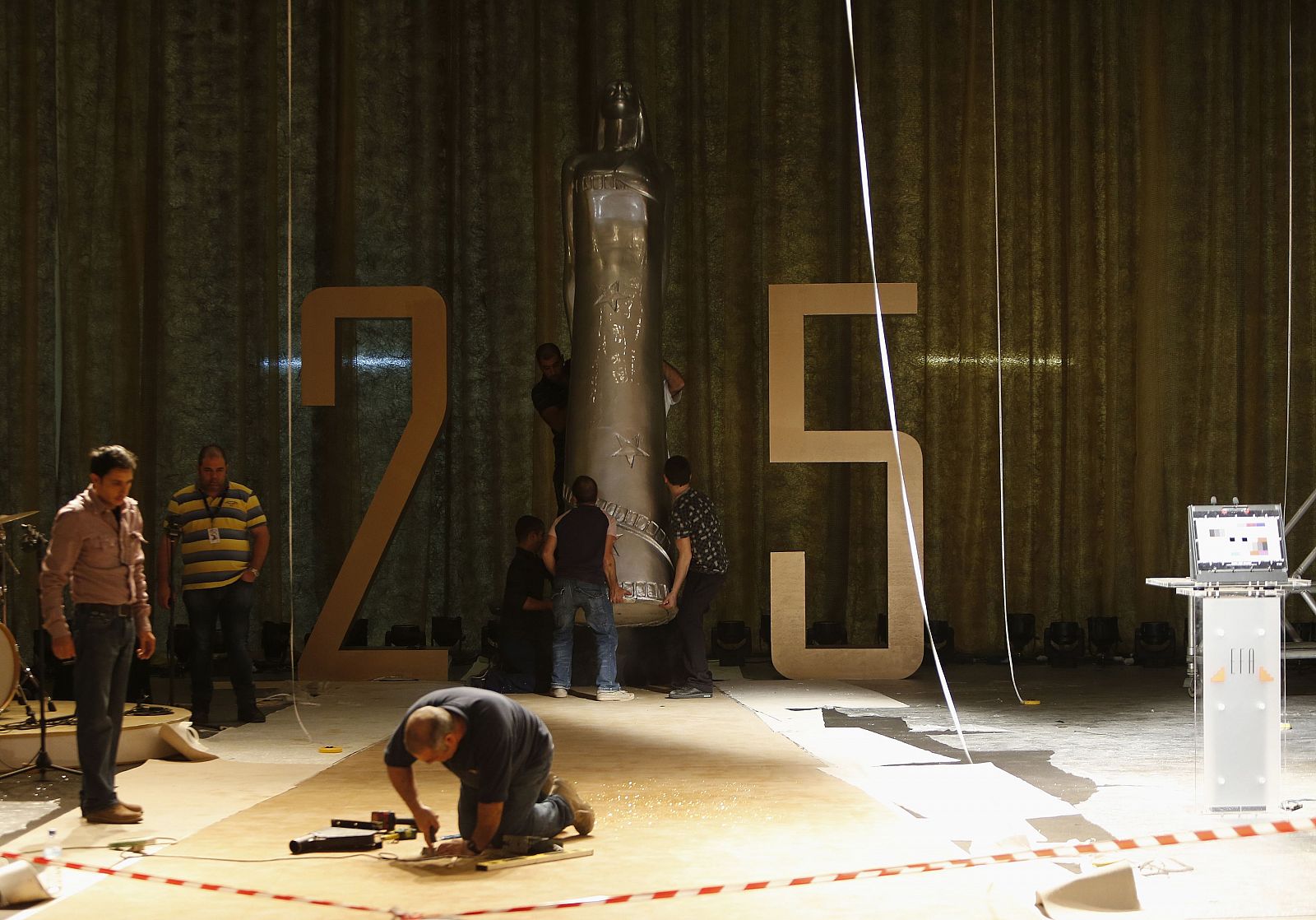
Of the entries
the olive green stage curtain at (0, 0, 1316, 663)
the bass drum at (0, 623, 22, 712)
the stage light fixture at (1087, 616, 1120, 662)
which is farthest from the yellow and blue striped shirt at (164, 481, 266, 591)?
the stage light fixture at (1087, 616, 1120, 662)

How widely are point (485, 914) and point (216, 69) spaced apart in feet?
30.7

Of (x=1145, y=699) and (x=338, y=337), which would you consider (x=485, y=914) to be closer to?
(x=1145, y=699)

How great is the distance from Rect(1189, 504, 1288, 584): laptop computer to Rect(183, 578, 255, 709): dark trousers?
481cm

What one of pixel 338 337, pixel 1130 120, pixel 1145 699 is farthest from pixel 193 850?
pixel 1130 120

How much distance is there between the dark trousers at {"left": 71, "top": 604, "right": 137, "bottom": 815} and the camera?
540cm

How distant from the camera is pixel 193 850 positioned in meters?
4.95

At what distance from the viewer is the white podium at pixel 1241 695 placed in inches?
216

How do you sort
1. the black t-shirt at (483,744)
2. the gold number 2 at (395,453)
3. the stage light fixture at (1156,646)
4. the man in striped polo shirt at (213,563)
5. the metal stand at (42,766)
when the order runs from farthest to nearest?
the stage light fixture at (1156,646)
the gold number 2 at (395,453)
the man in striped polo shirt at (213,563)
the metal stand at (42,766)
the black t-shirt at (483,744)

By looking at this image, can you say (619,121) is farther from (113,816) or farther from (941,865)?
(941,865)

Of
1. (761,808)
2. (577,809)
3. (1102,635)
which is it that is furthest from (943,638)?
(577,809)

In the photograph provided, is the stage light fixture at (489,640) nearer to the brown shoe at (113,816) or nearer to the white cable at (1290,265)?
the brown shoe at (113,816)

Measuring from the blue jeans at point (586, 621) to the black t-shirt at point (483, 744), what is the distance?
4.18 metres

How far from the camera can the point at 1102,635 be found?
11.2m

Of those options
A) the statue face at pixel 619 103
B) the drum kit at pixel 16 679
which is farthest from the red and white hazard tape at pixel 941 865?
the statue face at pixel 619 103
